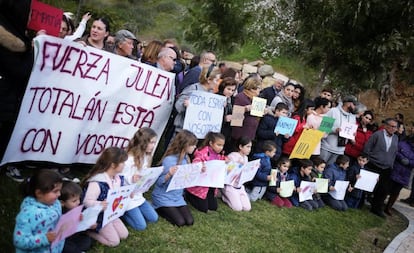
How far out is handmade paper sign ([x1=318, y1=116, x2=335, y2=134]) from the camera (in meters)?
8.15

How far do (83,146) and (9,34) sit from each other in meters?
1.76

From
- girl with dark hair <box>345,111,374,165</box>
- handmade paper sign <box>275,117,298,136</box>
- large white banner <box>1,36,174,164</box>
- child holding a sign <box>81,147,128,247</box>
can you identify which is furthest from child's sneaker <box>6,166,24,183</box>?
girl with dark hair <box>345,111,374,165</box>

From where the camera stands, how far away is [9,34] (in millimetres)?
3908

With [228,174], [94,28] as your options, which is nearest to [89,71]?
[94,28]

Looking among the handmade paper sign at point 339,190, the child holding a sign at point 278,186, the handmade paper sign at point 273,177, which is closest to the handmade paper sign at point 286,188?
the child holding a sign at point 278,186

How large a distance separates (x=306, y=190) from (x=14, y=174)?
16.4 ft

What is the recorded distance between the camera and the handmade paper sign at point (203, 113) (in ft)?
19.9

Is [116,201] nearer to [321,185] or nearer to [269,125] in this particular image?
[269,125]

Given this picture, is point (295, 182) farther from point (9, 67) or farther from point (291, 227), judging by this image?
point (9, 67)

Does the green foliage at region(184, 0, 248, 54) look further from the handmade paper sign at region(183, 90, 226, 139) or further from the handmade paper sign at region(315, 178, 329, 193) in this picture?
Answer: the handmade paper sign at region(183, 90, 226, 139)

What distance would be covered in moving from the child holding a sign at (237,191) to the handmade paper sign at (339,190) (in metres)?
2.56

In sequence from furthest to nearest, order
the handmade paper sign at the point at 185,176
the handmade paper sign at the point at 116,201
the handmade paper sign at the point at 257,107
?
the handmade paper sign at the point at 257,107, the handmade paper sign at the point at 185,176, the handmade paper sign at the point at 116,201

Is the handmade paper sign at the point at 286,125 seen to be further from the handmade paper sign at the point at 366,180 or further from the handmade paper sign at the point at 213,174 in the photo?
the handmade paper sign at the point at 366,180

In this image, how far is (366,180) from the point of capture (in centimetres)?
889
